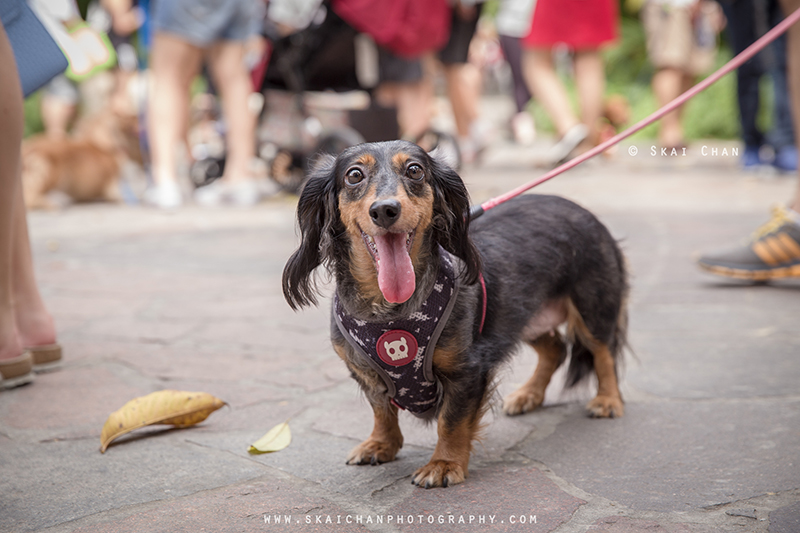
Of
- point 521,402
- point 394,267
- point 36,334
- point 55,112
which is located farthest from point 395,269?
point 55,112

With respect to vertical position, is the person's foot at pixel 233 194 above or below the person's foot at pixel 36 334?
above

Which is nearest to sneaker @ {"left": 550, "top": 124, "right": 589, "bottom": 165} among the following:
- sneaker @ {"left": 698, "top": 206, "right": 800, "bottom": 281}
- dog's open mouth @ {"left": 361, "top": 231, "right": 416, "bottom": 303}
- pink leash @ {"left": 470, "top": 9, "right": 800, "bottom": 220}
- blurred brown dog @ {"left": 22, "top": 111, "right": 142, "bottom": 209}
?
sneaker @ {"left": 698, "top": 206, "right": 800, "bottom": 281}

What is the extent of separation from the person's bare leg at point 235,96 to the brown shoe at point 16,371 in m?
4.54

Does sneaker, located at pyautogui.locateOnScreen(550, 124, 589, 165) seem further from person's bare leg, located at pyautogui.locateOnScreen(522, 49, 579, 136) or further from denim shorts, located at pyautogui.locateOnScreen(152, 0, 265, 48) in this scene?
denim shorts, located at pyautogui.locateOnScreen(152, 0, 265, 48)

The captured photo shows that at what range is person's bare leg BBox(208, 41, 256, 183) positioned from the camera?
6.93 metres

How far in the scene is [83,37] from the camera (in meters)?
3.80

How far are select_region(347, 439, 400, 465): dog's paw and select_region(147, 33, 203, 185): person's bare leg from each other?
526cm

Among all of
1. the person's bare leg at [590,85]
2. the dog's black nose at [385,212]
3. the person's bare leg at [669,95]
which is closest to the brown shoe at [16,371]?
the dog's black nose at [385,212]

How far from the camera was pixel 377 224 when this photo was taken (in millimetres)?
1964

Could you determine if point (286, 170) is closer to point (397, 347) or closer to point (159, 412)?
point (159, 412)

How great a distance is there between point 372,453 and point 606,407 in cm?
85

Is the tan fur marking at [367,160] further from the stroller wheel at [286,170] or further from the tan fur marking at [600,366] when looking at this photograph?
the stroller wheel at [286,170]

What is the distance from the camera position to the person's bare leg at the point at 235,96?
6930mm

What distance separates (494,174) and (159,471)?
21.6 feet
